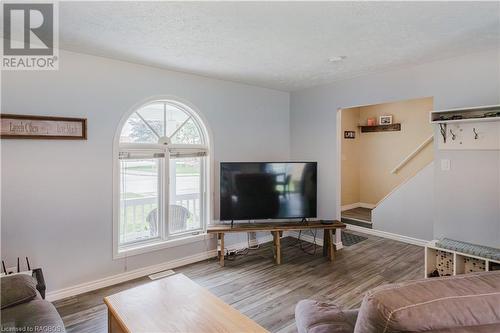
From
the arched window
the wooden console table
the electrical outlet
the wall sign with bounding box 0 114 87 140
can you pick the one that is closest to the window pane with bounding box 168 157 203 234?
the arched window

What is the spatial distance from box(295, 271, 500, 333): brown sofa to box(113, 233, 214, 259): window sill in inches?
112

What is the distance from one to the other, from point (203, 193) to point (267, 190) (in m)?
0.87

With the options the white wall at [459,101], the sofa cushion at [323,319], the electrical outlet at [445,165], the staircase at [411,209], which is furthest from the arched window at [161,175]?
the staircase at [411,209]

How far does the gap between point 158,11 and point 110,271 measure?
2.63 m

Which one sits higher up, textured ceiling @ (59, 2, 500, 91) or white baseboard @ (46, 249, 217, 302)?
textured ceiling @ (59, 2, 500, 91)

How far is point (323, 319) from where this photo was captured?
4.67 ft

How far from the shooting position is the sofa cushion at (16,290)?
1.82 m

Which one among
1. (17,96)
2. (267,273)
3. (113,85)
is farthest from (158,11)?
(267,273)

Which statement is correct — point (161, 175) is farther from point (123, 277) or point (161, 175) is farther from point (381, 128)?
point (381, 128)

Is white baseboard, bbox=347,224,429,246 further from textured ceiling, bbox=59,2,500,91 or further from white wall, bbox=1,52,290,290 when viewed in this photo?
white wall, bbox=1,52,290,290

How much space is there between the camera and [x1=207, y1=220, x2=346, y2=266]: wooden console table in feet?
12.1

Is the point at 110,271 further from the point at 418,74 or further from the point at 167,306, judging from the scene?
the point at 418,74

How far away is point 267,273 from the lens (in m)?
3.48

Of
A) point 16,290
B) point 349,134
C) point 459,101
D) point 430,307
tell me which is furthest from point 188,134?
point 349,134
